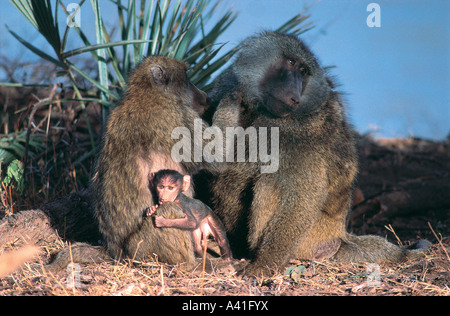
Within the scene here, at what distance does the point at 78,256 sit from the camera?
3.51m

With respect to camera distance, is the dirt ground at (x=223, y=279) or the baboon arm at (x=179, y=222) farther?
the baboon arm at (x=179, y=222)

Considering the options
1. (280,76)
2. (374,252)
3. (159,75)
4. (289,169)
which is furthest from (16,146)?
(374,252)

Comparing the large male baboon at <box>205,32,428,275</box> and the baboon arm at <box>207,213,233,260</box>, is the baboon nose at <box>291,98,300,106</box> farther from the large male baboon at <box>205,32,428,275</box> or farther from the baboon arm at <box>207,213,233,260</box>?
the baboon arm at <box>207,213,233,260</box>

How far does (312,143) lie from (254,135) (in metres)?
0.44

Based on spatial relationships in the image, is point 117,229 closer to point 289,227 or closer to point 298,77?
point 289,227

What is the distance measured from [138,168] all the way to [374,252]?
6.76 feet

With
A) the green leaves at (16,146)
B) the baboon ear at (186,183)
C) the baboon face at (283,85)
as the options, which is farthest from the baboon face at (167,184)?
the green leaves at (16,146)

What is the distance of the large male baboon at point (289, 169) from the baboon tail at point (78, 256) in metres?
0.96

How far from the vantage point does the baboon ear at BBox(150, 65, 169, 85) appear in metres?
3.55

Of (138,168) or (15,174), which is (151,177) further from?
(15,174)

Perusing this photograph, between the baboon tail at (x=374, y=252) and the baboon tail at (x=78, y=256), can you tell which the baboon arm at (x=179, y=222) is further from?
the baboon tail at (x=374, y=252)

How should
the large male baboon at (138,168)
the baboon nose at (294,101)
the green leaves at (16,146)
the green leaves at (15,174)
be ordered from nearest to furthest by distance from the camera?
the large male baboon at (138,168) < the baboon nose at (294,101) < the green leaves at (15,174) < the green leaves at (16,146)

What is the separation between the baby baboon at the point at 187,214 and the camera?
3143mm

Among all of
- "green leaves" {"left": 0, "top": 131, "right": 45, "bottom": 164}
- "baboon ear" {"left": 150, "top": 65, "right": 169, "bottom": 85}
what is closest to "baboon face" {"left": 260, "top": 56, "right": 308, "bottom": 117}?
"baboon ear" {"left": 150, "top": 65, "right": 169, "bottom": 85}
